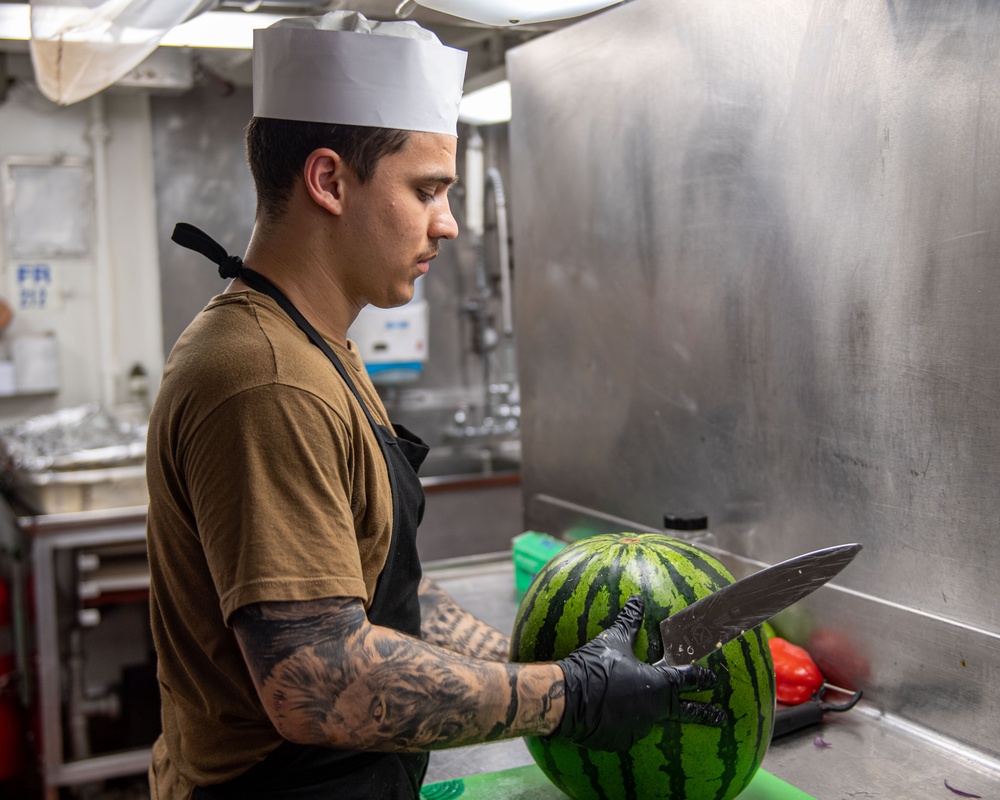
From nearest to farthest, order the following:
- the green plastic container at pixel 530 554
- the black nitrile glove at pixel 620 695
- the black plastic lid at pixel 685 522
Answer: the black nitrile glove at pixel 620 695 → the black plastic lid at pixel 685 522 → the green plastic container at pixel 530 554

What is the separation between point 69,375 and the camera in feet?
16.1

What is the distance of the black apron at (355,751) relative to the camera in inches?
48.9

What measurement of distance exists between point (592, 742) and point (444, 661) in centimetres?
22

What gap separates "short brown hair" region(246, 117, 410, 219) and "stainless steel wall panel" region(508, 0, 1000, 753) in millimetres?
798

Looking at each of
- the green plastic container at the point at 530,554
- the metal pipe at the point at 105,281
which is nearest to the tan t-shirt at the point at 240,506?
the green plastic container at the point at 530,554

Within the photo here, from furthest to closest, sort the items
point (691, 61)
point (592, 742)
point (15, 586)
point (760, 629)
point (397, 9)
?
point (15, 586) < point (691, 61) < point (397, 9) < point (760, 629) < point (592, 742)

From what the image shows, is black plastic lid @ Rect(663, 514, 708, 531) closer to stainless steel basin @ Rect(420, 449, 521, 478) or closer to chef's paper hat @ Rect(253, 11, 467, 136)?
chef's paper hat @ Rect(253, 11, 467, 136)

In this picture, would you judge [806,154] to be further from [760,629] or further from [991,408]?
[760,629]

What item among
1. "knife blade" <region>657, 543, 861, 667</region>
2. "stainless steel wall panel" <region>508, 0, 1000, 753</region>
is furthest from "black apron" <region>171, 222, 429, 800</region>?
"stainless steel wall panel" <region>508, 0, 1000, 753</region>

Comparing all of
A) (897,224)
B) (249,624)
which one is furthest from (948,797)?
(249,624)

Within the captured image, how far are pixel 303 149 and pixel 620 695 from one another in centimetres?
83

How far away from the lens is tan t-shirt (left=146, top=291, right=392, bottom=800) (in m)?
1.05

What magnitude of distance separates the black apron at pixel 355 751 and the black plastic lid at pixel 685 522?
25.6 inches

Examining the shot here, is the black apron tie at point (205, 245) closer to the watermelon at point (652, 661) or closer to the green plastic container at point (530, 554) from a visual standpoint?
the watermelon at point (652, 661)
